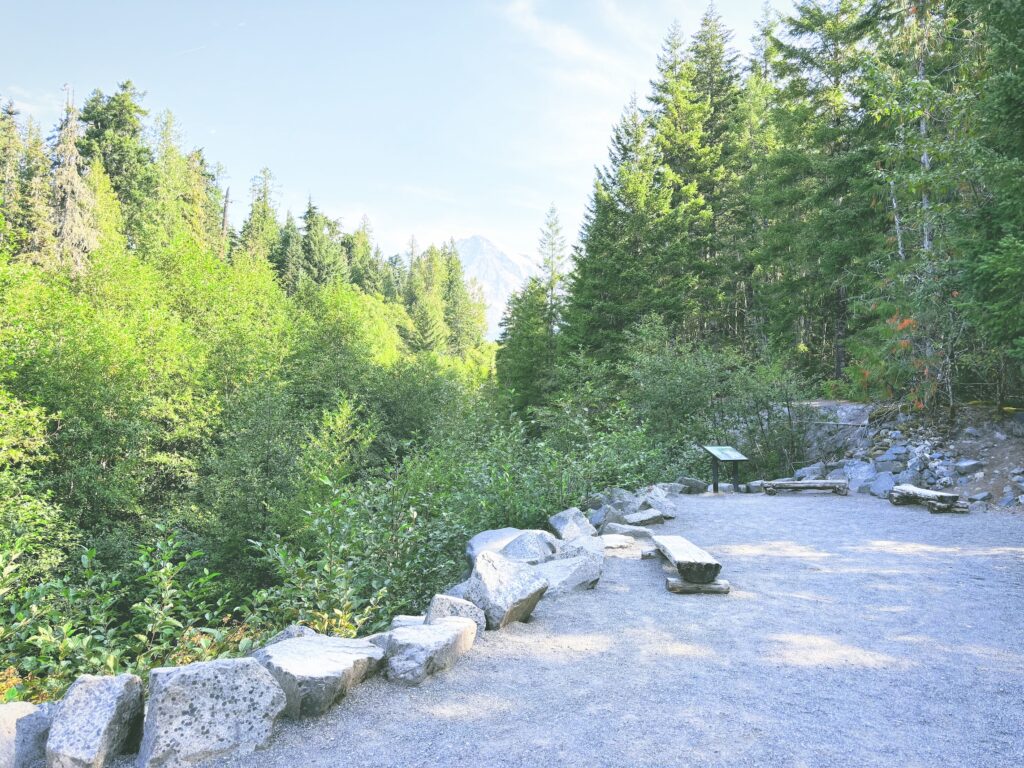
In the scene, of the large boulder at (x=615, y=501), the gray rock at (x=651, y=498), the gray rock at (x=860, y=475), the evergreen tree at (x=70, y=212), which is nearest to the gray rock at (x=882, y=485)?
the gray rock at (x=860, y=475)

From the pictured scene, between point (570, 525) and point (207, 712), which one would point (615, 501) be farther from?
point (207, 712)

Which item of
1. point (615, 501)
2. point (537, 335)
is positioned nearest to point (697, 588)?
point (615, 501)

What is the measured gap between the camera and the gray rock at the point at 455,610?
3583 millimetres

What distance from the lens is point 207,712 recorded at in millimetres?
2273

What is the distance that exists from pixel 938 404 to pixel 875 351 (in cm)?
148

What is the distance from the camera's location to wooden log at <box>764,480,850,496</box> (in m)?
9.11

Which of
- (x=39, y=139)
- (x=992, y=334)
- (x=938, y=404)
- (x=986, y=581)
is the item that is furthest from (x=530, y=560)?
(x=39, y=139)

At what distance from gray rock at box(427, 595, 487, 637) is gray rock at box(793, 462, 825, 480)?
27.2ft

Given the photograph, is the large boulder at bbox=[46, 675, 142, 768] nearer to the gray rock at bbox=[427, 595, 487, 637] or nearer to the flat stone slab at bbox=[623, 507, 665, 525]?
the gray rock at bbox=[427, 595, 487, 637]

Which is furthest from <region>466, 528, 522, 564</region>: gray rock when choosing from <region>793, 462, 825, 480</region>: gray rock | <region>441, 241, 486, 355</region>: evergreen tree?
<region>441, 241, 486, 355</region>: evergreen tree

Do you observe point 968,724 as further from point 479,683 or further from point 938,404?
point 938,404

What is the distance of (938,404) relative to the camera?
10.2 m

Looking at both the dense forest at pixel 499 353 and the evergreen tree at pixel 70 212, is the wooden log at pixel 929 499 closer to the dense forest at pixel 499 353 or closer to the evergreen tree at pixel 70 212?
the dense forest at pixel 499 353

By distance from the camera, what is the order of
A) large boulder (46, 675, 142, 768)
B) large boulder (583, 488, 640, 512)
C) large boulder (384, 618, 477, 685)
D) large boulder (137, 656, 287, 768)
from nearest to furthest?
1. large boulder (46, 675, 142, 768)
2. large boulder (137, 656, 287, 768)
3. large boulder (384, 618, 477, 685)
4. large boulder (583, 488, 640, 512)
